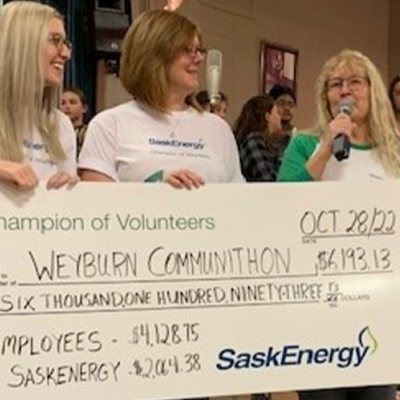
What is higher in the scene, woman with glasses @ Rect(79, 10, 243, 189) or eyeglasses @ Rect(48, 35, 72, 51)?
eyeglasses @ Rect(48, 35, 72, 51)

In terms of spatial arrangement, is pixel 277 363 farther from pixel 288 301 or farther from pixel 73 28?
pixel 73 28

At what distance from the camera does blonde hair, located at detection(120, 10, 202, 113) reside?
1854 mm

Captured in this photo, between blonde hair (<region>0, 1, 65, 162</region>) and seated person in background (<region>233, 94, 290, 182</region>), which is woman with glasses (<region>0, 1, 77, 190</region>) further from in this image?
seated person in background (<region>233, 94, 290, 182</region>)

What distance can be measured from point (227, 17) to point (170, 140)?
417cm

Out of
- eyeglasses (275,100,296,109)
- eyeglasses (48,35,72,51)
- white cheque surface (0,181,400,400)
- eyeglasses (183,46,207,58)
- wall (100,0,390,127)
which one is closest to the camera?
white cheque surface (0,181,400,400)

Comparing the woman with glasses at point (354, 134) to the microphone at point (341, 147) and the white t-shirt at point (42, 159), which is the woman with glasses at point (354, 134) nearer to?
the microphone at point (341, 147)

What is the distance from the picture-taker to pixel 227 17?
230 inches

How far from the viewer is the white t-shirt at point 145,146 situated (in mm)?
1828

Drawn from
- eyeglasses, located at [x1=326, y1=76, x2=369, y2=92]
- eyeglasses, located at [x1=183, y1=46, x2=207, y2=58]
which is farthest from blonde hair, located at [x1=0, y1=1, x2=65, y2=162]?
eyeglasses, located at [x1=326, y1=76, x2=369, y2=92]

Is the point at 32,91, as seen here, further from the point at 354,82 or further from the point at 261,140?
the point at 261,140

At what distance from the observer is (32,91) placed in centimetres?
172

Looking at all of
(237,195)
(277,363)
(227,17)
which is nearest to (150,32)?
(237,195)

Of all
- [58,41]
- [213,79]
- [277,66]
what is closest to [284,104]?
[213,79]

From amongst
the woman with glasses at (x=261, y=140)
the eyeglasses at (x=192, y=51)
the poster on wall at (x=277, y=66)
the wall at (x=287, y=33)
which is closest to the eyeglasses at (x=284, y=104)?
the woman with glasses at (x=261, y=140)
